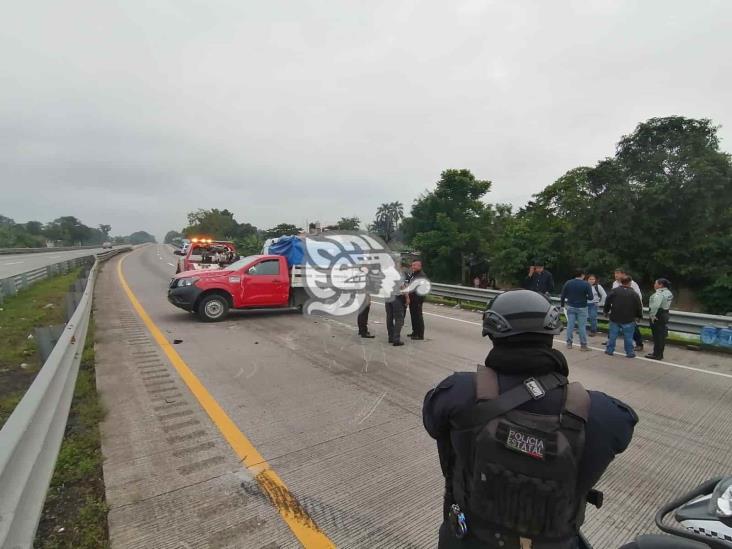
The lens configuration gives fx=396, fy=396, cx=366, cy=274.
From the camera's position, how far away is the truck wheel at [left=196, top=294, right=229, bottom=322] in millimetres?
9484

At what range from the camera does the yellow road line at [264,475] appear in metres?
2.54

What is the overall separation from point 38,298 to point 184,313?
21.4ft

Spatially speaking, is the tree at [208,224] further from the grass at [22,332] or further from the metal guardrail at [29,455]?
the metal guardrail at [29,455]

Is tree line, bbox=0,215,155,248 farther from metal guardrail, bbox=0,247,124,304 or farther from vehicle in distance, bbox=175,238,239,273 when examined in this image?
vehicle in distance, bbox=175,238,239,273

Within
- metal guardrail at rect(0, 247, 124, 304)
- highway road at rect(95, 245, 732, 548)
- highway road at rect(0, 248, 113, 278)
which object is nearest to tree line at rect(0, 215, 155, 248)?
highway road at rect(0, 248, 113, 278)

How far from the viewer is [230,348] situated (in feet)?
23.5

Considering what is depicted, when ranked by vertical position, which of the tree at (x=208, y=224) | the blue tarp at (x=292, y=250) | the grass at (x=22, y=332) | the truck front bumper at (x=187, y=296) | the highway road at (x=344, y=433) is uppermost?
the tree at (x=208, y=224)

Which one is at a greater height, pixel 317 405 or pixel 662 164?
pixel 662 164

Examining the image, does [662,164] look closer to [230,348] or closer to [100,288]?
[230,348]

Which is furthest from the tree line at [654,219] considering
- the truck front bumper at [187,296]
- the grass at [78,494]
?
the grass at [78,494]

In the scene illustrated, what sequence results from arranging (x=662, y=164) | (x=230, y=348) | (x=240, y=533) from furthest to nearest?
(x=662, y=164) < (x=230, y=348) < (x=240, y=533)

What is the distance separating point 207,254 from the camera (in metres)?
15.6

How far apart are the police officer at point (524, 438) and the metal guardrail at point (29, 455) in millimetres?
2016

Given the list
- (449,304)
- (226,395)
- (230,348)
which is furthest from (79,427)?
(449,304)
